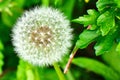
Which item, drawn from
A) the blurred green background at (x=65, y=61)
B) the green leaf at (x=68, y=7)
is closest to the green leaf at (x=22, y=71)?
the blurred green background at (x=65, y=61)

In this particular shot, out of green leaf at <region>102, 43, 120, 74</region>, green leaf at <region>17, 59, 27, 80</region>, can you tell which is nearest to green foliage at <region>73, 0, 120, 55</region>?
green leaf at <region>17, 59, 27, 80</region>

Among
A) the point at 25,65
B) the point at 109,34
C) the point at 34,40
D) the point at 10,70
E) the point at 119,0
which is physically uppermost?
the point at 119,0

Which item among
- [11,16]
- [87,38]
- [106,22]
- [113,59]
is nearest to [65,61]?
A: [113,59]

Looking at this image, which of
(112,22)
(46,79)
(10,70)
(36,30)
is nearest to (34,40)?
(36,30)

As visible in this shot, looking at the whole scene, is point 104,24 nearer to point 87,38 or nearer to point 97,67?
point 87,38

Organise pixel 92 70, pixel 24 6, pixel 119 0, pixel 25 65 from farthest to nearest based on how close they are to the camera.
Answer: pixel 24 6
pixel 92 70
pixel 25 65
pixel 119 0

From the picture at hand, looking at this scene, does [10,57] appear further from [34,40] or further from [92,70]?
[34,40]

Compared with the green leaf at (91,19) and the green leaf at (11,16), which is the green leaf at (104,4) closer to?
the green leaf at (91,19)

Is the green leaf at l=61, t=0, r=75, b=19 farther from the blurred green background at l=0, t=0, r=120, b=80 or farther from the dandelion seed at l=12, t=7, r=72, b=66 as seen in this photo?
the dandelion seed at l=12, t=7, r=72, b=66
